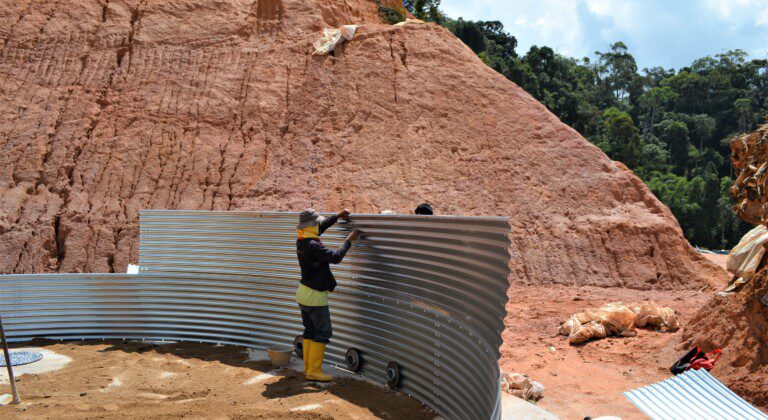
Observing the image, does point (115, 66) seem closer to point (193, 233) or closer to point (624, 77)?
point (193, 233)

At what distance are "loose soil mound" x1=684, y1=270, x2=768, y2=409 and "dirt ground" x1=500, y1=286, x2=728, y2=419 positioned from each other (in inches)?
27.1

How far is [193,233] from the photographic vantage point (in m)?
8.29

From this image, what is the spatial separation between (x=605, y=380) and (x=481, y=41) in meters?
46.2

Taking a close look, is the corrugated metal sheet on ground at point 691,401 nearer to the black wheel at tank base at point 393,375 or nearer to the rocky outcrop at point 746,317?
the rocky outcrop at point 746,317

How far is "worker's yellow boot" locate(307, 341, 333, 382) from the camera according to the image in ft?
21.0

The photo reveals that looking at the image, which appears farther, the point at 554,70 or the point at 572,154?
the point at 554,70

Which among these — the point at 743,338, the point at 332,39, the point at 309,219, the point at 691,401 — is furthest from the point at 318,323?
the point at 332,39

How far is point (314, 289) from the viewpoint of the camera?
6.36 metres

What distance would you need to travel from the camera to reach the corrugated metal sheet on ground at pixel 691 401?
421 centimetres

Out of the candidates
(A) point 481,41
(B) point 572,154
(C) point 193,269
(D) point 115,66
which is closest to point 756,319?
(C) point 193,269

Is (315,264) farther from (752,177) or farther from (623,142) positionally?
(623,142)

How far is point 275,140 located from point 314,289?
13048 mm

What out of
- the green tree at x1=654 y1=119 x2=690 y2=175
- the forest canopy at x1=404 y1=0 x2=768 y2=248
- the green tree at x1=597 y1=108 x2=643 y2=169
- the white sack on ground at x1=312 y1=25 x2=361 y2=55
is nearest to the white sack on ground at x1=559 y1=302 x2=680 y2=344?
the white sack on ground at x1=312 y1=25 x2=361 y2=55

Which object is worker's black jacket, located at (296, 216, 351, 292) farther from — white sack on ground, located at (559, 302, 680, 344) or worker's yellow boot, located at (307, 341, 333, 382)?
white sack on ground, located at (559, 302, 680, 344)
